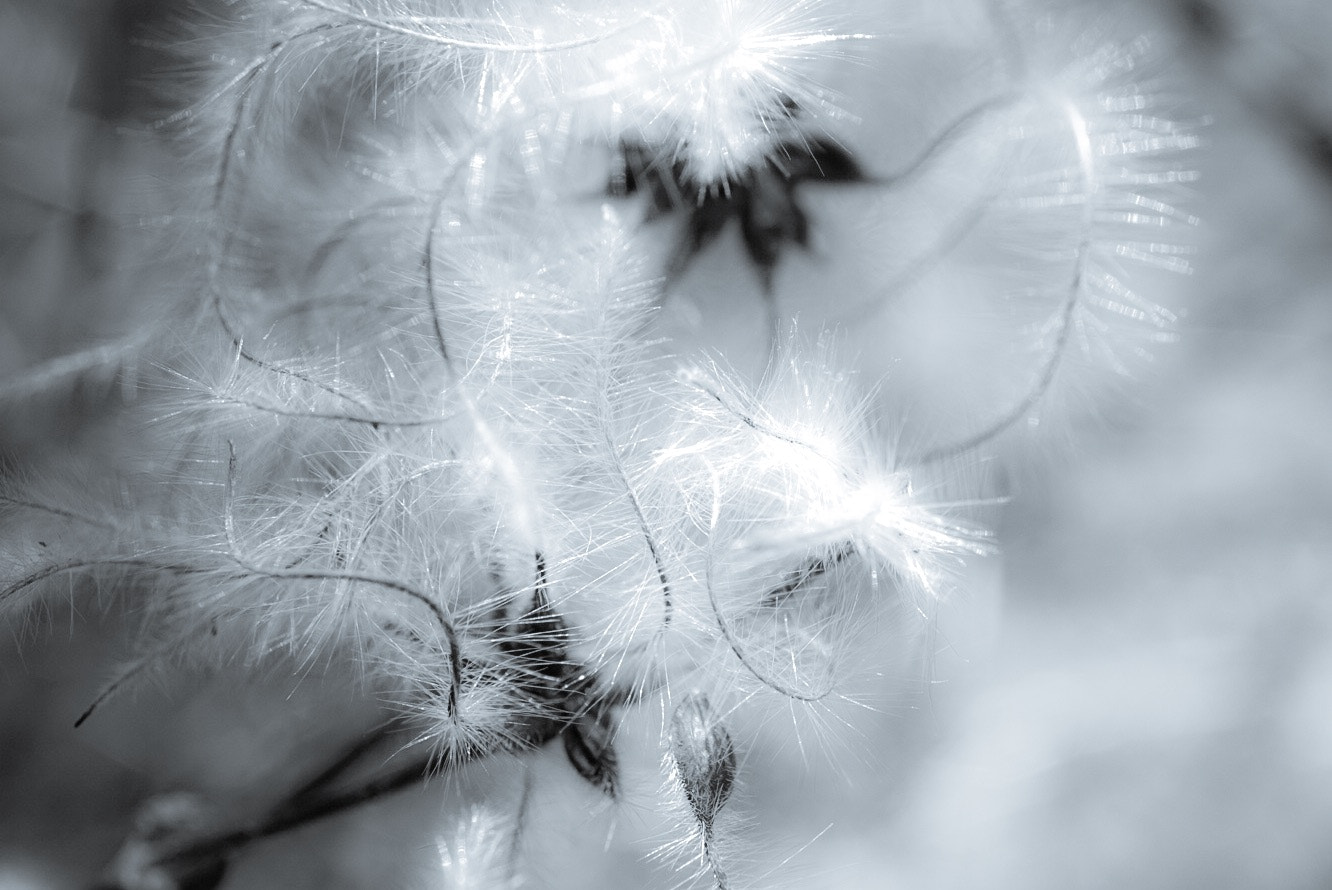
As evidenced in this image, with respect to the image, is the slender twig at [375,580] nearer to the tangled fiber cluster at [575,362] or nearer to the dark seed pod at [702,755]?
the tangled fiber cluster at [575,362]

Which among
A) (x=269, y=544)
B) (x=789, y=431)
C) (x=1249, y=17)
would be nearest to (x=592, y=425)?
(x=789, y=431)

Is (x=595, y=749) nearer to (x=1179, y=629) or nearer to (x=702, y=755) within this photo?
(x=702, y=755)

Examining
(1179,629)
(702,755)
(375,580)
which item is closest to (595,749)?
(702,755)

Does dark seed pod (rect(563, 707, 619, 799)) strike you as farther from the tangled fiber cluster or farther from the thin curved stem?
the thin curved stem

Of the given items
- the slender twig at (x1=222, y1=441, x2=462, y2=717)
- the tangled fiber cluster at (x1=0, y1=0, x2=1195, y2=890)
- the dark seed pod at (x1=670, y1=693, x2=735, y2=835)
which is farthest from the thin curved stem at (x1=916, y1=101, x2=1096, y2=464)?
the slender twig at (x1=222, y1=441, x2=462, y2=717)

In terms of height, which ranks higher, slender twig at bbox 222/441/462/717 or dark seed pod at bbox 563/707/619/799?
slender twig at bbox 222/441/462/717

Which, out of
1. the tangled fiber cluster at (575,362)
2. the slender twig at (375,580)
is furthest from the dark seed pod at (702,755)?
the slender twig at (375,580)
